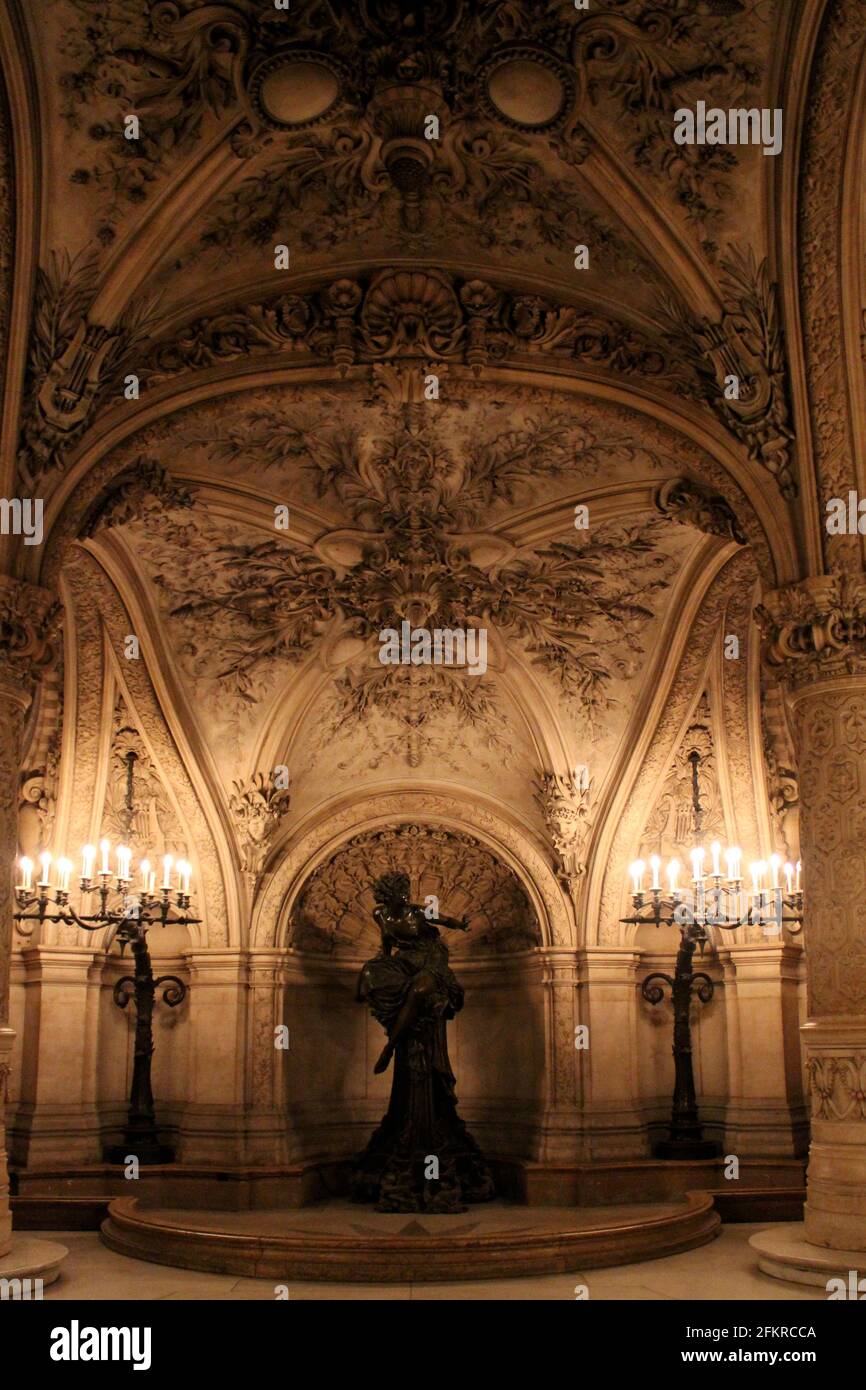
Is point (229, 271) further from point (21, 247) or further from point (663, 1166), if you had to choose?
point (663, 1166)

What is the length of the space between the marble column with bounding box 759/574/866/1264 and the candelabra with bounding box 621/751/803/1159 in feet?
15.1

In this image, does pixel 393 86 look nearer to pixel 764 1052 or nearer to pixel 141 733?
pixel 141 733

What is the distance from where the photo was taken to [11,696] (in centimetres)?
783

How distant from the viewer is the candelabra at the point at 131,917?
12.3 m

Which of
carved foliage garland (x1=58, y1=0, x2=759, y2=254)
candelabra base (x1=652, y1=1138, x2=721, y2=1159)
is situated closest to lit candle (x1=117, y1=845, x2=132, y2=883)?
candelabra base (x1=652, y1=1138, x2=721, y2=1159)

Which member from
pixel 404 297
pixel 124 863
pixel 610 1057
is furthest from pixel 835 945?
pixel 124 863

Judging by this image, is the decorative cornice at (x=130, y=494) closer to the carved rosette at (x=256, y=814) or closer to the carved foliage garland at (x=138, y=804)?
the carved foliage garland at (x=138, y=804)

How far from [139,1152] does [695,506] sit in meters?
7.72

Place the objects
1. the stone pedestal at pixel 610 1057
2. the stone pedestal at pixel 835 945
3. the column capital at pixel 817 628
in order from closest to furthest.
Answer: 1. the stone pedestal at pixel 835 945
2. the column capital at pixel 817 628
3. the stone pedestal at pixel 610 1057

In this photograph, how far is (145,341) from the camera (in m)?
8.90

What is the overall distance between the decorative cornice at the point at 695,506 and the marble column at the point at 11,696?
172 inches

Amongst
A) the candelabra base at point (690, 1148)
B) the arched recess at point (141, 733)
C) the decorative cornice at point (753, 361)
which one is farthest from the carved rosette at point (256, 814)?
the decorative cornice at point (753, 361)
